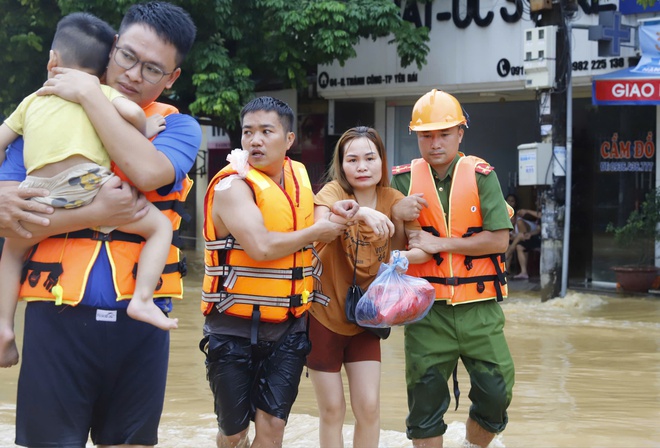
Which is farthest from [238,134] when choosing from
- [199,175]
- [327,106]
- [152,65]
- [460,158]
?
[152,65]

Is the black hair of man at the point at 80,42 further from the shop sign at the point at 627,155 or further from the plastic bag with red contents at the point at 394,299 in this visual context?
the shop sign at the point at 627,155

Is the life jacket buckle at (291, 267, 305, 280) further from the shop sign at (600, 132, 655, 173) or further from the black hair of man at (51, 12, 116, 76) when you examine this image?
the shop sign at (600, 132, 655, 173)

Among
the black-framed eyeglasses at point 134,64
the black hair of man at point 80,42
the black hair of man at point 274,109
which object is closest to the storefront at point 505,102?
the black hair of man at point 274,109

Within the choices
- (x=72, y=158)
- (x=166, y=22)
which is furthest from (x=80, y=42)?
(x=72, y=158)

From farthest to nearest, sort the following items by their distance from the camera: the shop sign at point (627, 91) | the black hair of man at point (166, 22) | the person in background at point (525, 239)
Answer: the person in background at point (525, 239) → the shop sign at point (627, 91) → the black hair of man at point (166, 22)

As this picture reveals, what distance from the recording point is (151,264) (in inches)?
138

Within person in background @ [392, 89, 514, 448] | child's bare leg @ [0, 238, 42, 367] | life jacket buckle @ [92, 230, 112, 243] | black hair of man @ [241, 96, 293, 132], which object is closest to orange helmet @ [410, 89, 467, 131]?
person in background @ [392, 89, 514, 448]

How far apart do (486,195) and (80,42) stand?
2668mm

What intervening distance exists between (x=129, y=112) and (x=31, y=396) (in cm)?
107

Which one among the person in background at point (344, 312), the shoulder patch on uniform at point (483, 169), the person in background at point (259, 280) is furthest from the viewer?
the shoulder patch on uniform at point (483, 169)

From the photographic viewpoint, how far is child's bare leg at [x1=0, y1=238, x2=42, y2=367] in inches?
138

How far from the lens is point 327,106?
1855 centimetres

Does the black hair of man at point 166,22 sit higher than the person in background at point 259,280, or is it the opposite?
the black hair of man at point 166,22

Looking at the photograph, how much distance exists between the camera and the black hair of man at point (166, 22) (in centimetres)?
364
